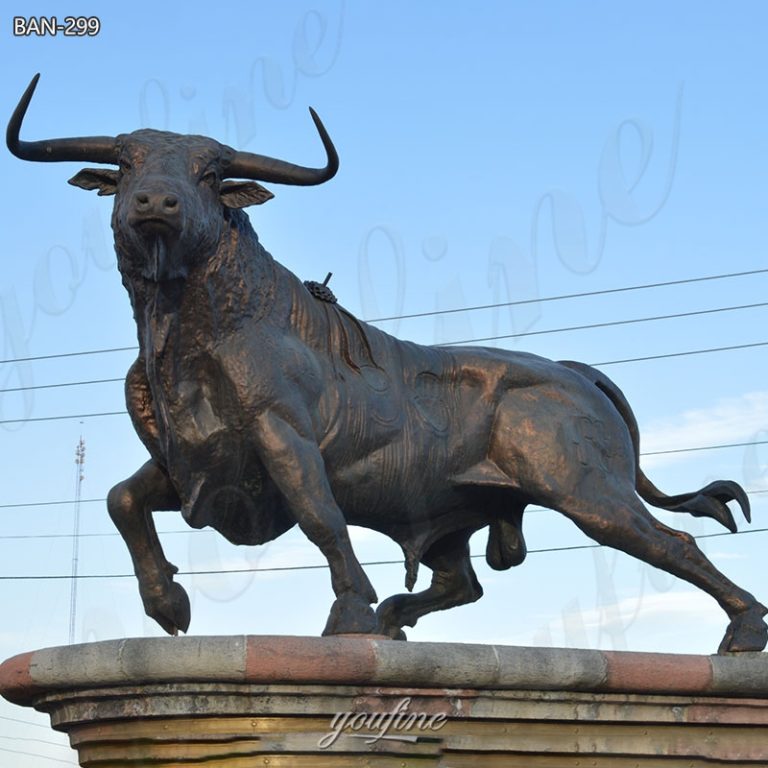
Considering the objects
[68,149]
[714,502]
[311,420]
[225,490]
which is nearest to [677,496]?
[714,502]

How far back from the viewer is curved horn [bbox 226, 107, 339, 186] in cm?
857

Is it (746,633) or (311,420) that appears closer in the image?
(311,420)

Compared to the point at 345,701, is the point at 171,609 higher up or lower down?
higher up

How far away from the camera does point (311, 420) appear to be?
337 inches

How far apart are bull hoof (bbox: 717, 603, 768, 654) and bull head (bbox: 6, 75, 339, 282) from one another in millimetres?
3399

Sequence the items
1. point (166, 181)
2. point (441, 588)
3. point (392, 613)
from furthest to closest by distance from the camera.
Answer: point (441, 588)
point (392, 613)
point (166, 181)

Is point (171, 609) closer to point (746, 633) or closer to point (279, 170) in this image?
point (279, 170)

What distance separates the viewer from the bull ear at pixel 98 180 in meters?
8.52

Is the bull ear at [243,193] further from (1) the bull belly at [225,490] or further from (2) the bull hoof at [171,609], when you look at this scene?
(2) the bull hoof at [171,609]

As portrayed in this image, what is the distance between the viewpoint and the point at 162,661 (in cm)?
715

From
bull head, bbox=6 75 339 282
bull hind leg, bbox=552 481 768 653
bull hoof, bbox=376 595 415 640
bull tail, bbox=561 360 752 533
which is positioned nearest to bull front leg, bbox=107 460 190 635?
bull head, bbox=6 75 339 282

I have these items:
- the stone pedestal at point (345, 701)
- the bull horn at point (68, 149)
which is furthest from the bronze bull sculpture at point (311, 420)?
the stone pedestal at point (345, 701)

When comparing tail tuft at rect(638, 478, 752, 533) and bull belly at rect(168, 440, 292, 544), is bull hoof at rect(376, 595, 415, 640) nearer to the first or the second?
bull belly at rect(168, 440, 292, 544)

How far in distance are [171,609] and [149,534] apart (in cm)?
42
